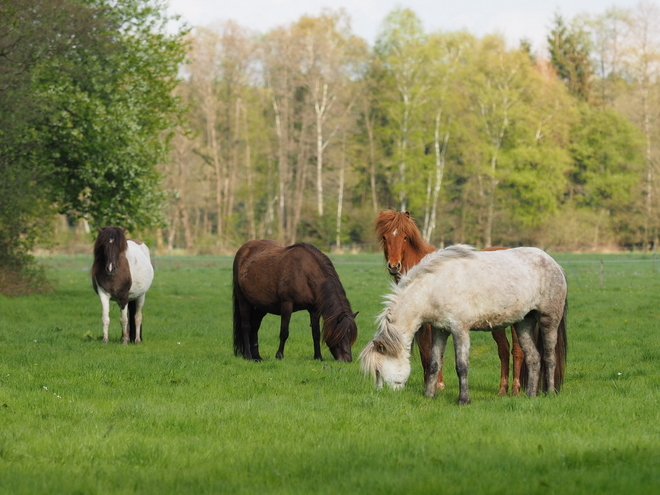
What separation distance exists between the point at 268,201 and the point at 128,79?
33497 mm

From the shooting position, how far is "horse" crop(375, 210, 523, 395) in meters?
9.14

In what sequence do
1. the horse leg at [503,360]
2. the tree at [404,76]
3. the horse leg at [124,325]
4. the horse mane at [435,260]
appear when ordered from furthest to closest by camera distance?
1. the tree at [404,76]
2. the horse leg at [124,325]
3. the horse leg at [503,360]
4. the horse mane at [435,260]

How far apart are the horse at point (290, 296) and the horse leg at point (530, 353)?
3.06 m

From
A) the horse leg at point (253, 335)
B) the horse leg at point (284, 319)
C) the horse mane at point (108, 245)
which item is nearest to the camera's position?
the horse leg at point (284, 319)

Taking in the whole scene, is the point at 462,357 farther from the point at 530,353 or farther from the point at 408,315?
the point at 530,353

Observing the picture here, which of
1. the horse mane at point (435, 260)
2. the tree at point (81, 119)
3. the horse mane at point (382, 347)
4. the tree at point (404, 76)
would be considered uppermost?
the tree at point (404, 76)

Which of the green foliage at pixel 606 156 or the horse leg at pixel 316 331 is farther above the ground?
the green foliage at pixel 606 156

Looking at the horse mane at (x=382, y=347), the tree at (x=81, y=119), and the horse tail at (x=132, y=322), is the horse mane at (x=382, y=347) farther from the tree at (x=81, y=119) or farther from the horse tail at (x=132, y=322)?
the tree at (x=81, y=119)

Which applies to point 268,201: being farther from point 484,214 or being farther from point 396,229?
point 396,229

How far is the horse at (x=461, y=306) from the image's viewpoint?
8.06m

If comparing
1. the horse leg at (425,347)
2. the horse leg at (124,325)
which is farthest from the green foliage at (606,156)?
the horse leg at (425,347)

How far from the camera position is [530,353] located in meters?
8.59

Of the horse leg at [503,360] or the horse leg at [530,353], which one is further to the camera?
the horse leg at [503,360]

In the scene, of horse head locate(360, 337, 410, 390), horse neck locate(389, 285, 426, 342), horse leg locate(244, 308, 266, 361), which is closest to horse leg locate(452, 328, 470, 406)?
horse neck locate(389, 285, 426, 342)
